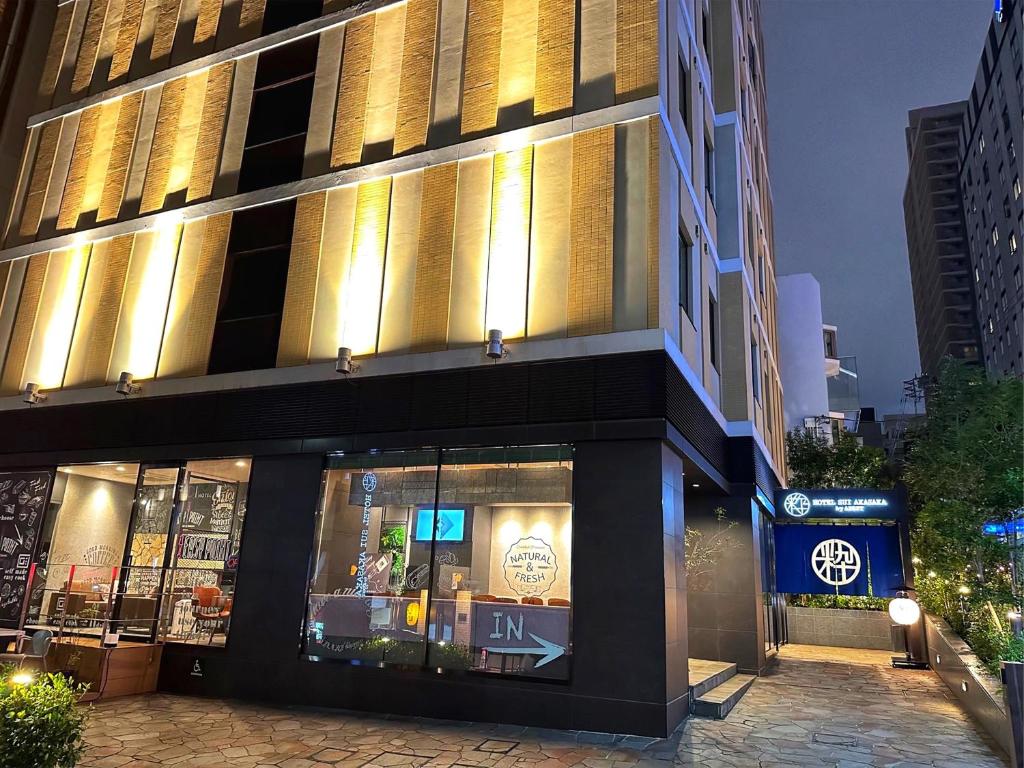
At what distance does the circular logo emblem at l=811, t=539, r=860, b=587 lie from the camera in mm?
18062

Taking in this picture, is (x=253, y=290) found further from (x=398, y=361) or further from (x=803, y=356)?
(x=803, y=356)

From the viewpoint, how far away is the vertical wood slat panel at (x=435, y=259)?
452 inches

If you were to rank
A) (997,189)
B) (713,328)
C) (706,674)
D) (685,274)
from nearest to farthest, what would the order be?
(706,674), (685,274), (713,328), (997,189)

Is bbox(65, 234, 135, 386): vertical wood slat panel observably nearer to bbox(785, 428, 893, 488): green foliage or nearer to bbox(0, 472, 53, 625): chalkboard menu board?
bbox(0, 472, 53, 625): chalkboard menu board

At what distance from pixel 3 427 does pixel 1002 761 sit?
1861 cm

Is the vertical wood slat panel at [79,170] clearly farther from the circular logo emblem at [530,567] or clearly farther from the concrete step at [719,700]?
the concrete step at [719,700]

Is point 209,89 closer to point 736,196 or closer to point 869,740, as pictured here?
point 736,196

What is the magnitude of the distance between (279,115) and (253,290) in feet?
12.9

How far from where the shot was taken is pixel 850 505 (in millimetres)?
17297

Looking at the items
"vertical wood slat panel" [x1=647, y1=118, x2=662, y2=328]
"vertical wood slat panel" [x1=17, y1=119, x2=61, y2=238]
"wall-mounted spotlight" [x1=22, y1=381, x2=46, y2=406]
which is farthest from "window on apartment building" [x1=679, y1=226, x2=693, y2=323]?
"vertical wood slat panel" [x1=17, y1=119, x2=61, y2=238]

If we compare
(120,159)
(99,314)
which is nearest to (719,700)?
(99,314)

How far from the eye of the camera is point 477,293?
11.2 m

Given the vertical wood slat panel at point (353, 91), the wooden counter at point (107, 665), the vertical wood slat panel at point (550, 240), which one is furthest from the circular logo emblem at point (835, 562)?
the wooden counter at point (107, 665)

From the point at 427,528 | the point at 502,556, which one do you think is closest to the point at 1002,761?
the point at 502,556
